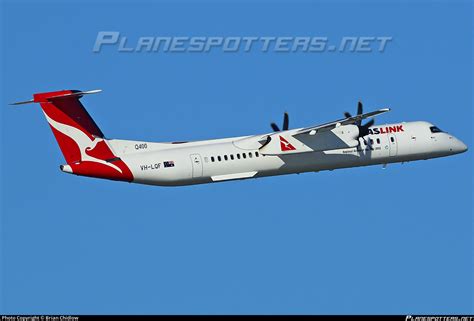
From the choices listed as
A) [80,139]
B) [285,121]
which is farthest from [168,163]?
[285,121]

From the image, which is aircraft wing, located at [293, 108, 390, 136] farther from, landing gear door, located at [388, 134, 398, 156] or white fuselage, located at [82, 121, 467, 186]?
landing gear door, located at [388, 134, 398, 156]

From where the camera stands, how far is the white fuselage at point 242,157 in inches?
1625

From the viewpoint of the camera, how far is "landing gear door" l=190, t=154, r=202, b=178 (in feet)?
136

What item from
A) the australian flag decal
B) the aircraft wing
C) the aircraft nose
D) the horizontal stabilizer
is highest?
the aircraft nose

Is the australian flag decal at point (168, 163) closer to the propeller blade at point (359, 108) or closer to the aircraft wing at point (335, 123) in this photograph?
the aircraft wing at point (335, 123)

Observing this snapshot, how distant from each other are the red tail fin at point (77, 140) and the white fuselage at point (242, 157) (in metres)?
0.43

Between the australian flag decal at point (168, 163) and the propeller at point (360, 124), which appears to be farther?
the propeller at point (360, 124)

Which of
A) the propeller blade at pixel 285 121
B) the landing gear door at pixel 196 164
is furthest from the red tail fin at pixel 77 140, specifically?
the propeller blade at pixel 285 121

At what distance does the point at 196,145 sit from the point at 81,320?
1070cm

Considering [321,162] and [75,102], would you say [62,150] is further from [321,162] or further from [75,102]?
[321,162]

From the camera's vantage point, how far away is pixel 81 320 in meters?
33.8

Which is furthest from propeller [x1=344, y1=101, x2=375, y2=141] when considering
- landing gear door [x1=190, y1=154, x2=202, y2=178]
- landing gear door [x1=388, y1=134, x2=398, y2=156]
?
landing gear door [x1=190, y1=154, x2=202, y2=178]

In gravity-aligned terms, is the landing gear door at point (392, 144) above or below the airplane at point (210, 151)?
above

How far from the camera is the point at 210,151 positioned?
41.9 m
